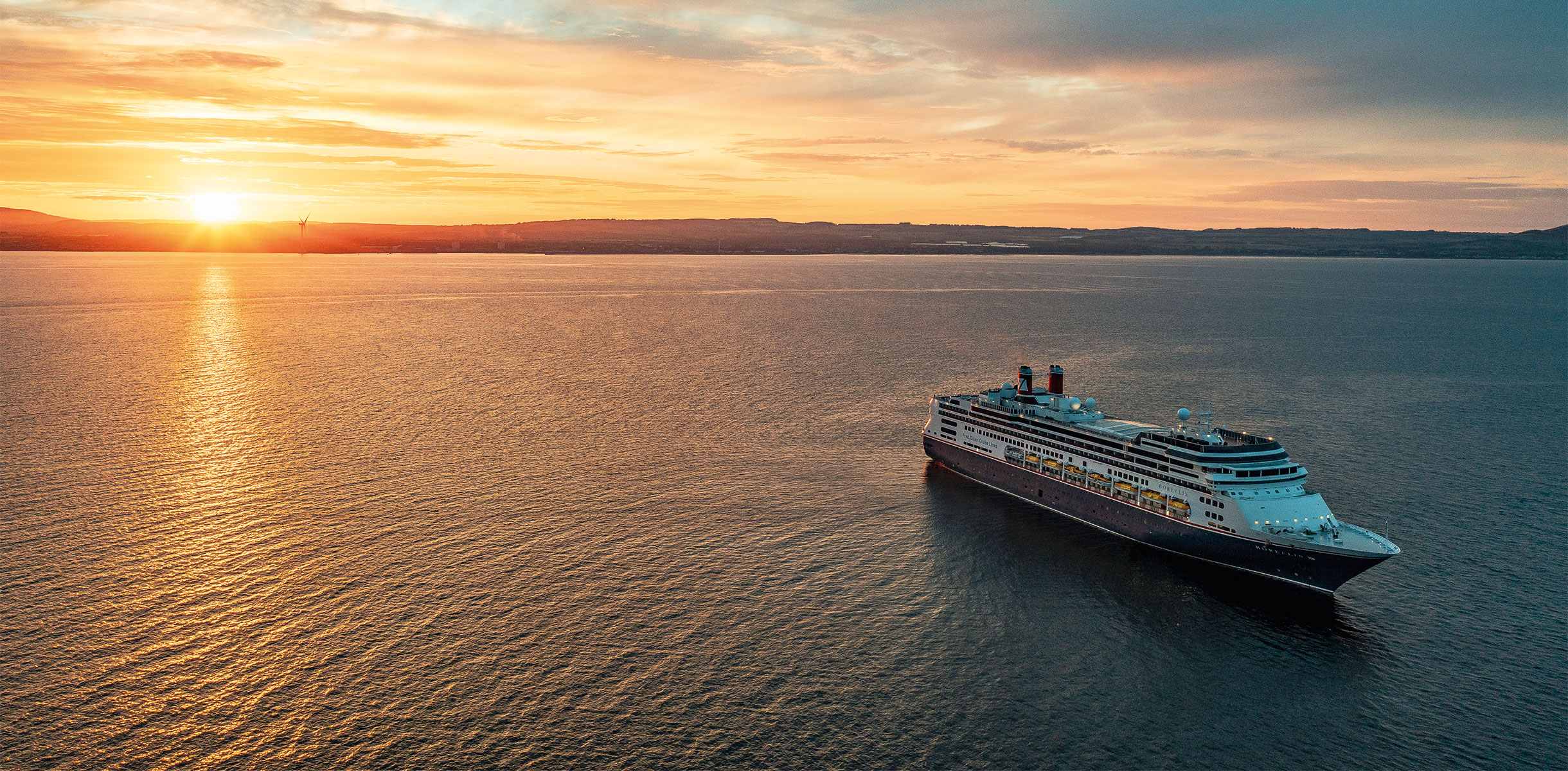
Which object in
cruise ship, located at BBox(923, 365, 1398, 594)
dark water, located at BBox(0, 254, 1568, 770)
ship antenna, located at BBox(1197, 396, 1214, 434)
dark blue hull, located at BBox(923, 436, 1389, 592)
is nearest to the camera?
dark water, located at BBox(0, 254, 1568, 770)

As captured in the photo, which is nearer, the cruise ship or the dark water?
the dark water

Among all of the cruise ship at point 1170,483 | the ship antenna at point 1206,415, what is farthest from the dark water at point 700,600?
the ship antenna at point 1206,415

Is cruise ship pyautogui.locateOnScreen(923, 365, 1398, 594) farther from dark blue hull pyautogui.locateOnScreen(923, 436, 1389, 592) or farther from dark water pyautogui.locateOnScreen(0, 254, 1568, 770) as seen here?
dark water pyautogui.locateOnScreen(0, 254, 1568, 770)

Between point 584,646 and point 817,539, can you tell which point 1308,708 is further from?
point 584,646

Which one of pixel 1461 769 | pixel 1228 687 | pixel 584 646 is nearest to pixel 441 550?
pixel 584 646

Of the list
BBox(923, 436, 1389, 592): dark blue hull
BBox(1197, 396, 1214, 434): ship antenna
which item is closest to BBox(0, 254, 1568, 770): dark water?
BBox(923, 436, 1389, 592): dark blue hull

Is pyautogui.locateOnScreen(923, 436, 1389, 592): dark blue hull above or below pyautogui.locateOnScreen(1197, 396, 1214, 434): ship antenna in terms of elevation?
below
